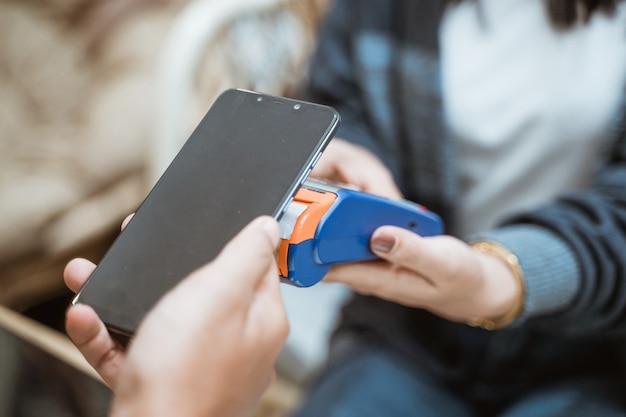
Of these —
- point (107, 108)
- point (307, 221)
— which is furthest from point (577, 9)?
point (107, 108)

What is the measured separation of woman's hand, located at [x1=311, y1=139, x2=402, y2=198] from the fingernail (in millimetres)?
103

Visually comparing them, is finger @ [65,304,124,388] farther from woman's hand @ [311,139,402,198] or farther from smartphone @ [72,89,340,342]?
woman's hand @ [311,139,402,198]

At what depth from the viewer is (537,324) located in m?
0.53

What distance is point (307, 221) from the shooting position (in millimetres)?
371

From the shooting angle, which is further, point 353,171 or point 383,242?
point 353,171

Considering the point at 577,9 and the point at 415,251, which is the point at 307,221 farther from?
the point at 577,9

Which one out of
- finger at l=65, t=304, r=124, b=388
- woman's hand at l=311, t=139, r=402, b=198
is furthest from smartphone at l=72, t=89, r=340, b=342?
woman's hand at l=311, t=139, r=402, b=198

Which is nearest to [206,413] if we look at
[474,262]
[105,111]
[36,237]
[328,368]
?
[474,262]

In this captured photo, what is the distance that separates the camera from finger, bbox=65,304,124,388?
0.31 m

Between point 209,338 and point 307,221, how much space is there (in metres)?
0.11

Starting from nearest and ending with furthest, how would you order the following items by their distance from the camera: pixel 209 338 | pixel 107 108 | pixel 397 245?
pixel 209 338 < pixel 397 245 < pixel 107 108

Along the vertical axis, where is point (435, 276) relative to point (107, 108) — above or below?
above

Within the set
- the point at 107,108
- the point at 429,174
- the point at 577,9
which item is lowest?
the point at 107,108

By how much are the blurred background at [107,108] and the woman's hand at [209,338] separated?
0.15 metres
